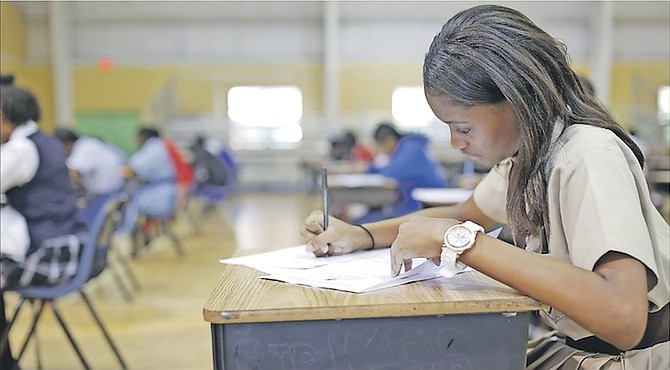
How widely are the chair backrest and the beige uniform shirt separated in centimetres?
161

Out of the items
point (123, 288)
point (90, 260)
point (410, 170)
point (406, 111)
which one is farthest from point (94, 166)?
point (406, 111)

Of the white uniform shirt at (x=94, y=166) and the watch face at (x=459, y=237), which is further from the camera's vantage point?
the white uniform shirt at (x=94, y=166)

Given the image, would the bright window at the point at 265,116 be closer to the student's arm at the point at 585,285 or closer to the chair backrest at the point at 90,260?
the chair backrest at the point at 90,260

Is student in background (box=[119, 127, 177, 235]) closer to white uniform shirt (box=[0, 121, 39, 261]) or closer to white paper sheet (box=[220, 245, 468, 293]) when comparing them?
white uniform shirt (box=[0, 121, 39, 261])

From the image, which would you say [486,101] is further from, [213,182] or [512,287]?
[213,182]

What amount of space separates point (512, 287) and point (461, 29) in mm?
361

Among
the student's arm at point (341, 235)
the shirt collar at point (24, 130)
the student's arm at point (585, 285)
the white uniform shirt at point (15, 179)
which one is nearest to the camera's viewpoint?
the student's arm at point (585, 285)

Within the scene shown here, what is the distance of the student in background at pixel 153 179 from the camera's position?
14.6 feet

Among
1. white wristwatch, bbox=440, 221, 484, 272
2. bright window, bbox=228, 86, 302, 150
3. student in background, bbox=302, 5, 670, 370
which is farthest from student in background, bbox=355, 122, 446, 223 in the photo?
bright window, bbox=228, 86, 302, 150

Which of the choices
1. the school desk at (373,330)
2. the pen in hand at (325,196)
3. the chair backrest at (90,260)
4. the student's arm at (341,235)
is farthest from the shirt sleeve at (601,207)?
the chair backrest at (90,260)

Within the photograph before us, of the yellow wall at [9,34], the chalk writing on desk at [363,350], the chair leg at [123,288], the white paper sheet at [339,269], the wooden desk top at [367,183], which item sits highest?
the yellow wall at [9,34]

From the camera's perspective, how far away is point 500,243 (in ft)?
2.69

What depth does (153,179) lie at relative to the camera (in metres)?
4.65

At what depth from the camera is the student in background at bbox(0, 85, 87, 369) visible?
197cm
